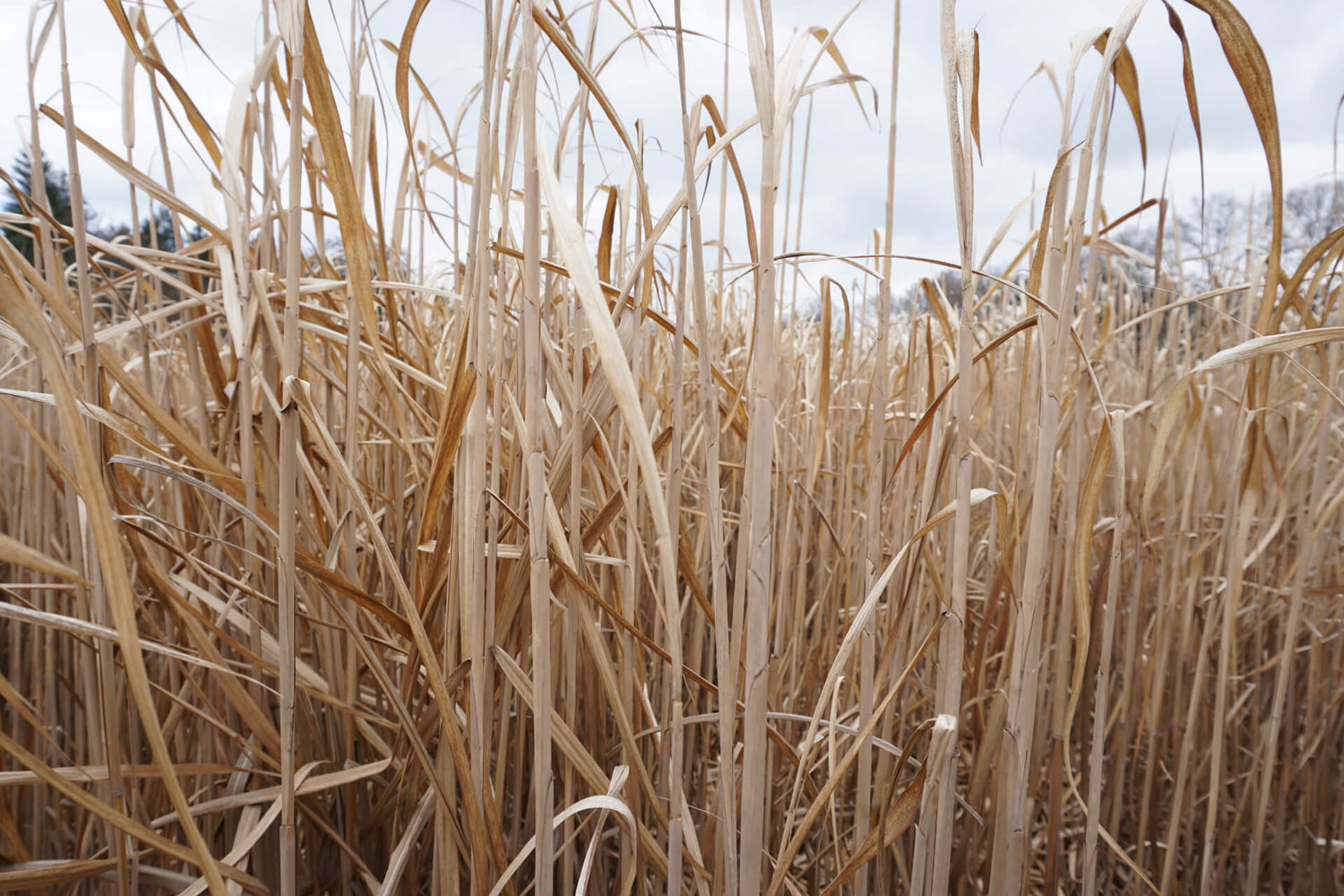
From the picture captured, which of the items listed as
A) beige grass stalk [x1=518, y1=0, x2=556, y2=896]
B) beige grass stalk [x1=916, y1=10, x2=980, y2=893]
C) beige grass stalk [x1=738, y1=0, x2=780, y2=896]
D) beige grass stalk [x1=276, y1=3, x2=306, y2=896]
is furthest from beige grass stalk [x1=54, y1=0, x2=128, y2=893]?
beige grass stalk [x1=916, y1=10, x2=980, y2=893]

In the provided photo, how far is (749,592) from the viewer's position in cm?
44

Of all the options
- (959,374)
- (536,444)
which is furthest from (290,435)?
(959,374)

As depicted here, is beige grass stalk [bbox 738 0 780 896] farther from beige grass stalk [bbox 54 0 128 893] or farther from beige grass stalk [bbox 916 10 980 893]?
beige grass stalk [bbox 54 0 128 893]

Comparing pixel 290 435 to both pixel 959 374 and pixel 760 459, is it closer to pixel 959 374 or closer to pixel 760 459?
pixel 760 459

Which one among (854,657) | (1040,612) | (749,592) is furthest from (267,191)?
(854,657)

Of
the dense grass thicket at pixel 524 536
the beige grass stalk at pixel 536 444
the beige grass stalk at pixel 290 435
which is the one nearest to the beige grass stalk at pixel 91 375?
the dense grass thicket at pixel 524 536

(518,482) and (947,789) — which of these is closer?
(947,789)

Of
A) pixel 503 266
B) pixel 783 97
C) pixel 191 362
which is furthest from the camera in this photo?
pixel 191 362

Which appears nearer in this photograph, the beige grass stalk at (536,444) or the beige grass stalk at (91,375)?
the beige grass stalk at (536,444)

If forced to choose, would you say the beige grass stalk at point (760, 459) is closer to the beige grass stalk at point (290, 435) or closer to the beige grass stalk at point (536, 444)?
the beige grass stalk at point (536, 444)

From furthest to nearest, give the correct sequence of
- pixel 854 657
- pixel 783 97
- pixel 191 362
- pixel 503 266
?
pixel 854 657, pixel 191 362, pixel 503 266, pixel 783 97

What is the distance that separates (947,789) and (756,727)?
16cm

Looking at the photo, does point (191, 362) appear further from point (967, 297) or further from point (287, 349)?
point (967, 297)

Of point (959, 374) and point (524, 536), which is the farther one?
point (524, 536)
